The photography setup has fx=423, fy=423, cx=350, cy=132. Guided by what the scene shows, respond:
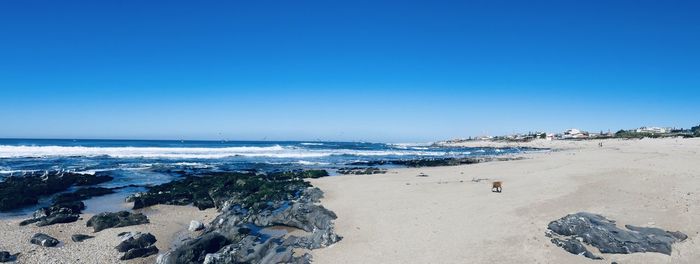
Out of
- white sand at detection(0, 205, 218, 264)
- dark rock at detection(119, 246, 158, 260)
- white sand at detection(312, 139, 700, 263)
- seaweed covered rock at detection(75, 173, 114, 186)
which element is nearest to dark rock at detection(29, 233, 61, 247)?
white sand at detection(0, 205, 218, 264)

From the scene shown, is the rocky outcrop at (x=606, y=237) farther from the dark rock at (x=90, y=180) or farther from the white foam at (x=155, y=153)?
the white foam at (x=155, y=153)

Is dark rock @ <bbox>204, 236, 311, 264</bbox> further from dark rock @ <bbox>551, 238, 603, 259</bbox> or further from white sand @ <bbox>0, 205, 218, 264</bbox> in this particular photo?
dark rock @ <bbox>551, 238, 603, 259</bbox>

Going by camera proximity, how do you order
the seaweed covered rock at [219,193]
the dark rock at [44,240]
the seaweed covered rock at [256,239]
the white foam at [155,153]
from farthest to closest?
the white foam at [155,153]
the seaweed covered rock at [219,193]
the dark rock at [44,240]
the seaweed covered rock at [256,239]

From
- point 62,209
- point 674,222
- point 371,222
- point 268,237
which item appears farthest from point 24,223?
point 674,222

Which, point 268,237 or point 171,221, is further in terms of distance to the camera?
point 171,221

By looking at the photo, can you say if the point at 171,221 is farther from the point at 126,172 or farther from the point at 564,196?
the point at 126,172

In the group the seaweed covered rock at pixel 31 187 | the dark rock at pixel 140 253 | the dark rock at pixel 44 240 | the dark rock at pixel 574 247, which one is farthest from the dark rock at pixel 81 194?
the dark rock at pixel 574 247

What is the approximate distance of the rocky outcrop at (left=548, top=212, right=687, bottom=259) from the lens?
7.68 m

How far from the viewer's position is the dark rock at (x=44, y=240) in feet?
30.0

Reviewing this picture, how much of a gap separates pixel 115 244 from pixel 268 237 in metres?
3.34

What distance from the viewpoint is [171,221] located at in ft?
39.8

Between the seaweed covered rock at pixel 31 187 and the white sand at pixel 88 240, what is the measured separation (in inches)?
103

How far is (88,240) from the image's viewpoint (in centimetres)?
977

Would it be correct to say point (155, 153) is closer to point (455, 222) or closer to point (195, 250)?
point (195, 250)
